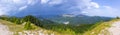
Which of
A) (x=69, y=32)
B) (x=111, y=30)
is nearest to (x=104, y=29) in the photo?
(x=111, y=30)

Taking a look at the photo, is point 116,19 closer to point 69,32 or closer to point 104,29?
point 104,29

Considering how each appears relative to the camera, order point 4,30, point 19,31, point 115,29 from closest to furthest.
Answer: point 19,31 < point 4,30 < point 115,29

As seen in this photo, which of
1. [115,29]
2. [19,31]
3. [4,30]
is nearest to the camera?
[19,31]

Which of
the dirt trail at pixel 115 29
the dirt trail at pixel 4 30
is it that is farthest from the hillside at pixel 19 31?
the dirt trail at pixel 115 29

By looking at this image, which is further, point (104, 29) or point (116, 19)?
point (116, 19)

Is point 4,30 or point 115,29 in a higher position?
point 4,30

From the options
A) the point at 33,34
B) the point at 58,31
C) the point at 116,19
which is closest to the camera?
the point at 33,34

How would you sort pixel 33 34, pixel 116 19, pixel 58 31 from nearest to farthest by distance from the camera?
pixel 33 34, pixel 58 31, pixel 116 19

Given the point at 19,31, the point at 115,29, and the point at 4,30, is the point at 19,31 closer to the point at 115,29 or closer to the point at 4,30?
the point at 4,30

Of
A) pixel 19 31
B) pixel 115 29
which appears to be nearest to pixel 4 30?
pixel 19 31

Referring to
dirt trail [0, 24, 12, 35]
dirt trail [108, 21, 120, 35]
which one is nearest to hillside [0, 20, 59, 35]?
dirt trail [0, 24, 12, 35]

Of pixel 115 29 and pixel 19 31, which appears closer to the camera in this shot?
pixel 19 31
